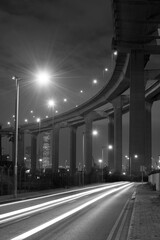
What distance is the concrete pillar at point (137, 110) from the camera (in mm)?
78062

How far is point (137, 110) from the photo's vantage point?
257 ft

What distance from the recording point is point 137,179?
3312 inches

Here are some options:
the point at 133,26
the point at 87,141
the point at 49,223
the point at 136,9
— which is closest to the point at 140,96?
the point at 133,26

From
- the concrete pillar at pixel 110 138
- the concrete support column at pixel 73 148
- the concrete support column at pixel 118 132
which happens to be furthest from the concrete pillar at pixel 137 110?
the concrete support column at pixel 73 148

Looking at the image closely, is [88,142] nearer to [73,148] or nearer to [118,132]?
[118,132]

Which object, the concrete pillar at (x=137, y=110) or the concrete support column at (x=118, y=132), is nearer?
the concrete pillar at (x=137, y=110)

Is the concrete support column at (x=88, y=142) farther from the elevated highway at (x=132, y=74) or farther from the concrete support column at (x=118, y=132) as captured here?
the concrete support column at (x=118, y=132)

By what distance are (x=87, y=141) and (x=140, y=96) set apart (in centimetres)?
5095

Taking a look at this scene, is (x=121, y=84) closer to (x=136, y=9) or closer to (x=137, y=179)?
(x=137, y=179)

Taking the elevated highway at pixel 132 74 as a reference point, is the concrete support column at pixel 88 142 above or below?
below

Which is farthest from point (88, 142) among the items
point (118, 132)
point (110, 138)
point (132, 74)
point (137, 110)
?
point (132, 74)

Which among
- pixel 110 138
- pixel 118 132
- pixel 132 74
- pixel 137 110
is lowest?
pixel 110 138

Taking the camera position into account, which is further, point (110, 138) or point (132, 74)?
point (110, 138)

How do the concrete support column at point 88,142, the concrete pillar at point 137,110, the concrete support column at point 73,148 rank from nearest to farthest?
1. the concrete pillar at point 137,110
2. the concrete support column at point 88,142
3. the concrete support column at point 73,148
